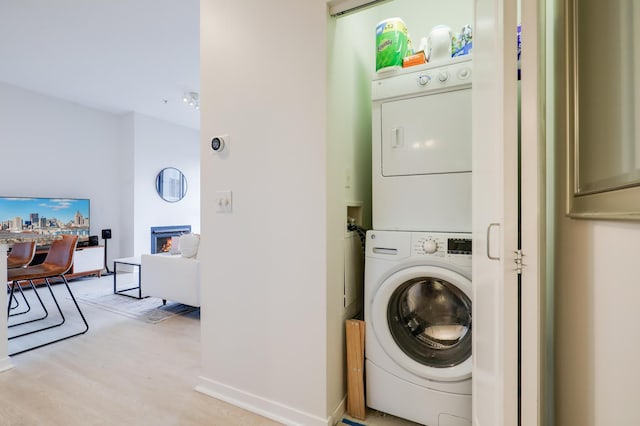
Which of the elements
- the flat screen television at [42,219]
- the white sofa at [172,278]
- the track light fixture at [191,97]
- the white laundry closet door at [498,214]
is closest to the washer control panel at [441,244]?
the white laundry closet door at [498,214]

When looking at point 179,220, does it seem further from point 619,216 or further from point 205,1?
point 619,216

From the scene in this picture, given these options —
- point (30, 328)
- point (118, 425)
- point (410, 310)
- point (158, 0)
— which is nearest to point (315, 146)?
point (410, 310)

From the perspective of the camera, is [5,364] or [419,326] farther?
[5,364]

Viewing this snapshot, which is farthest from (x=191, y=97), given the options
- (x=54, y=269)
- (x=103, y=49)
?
(x=54, y=269)

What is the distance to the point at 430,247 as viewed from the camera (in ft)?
4.59

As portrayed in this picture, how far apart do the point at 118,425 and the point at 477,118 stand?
85.6 inches

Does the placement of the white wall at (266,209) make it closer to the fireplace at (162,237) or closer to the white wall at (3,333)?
the white wall at (3,333)

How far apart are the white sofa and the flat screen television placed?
1.93 meters

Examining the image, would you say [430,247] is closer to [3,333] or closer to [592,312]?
[592,312]

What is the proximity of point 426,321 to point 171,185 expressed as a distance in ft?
18.9

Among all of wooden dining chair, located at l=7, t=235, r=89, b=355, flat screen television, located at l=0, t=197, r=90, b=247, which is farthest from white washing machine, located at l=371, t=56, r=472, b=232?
flat screen television, located at l=0, t=197, r=90, b=247

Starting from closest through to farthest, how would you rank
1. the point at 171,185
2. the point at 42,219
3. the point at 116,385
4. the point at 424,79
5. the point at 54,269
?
the point at 424,79 → the point at 116,385 → the point at 54,269 → the point at 42,219 → the point at 171,185

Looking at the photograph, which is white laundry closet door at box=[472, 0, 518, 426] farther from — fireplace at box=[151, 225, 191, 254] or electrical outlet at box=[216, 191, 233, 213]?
fireplace at box=[151, 225, 191, 254]

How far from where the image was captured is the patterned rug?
308 centimetres
